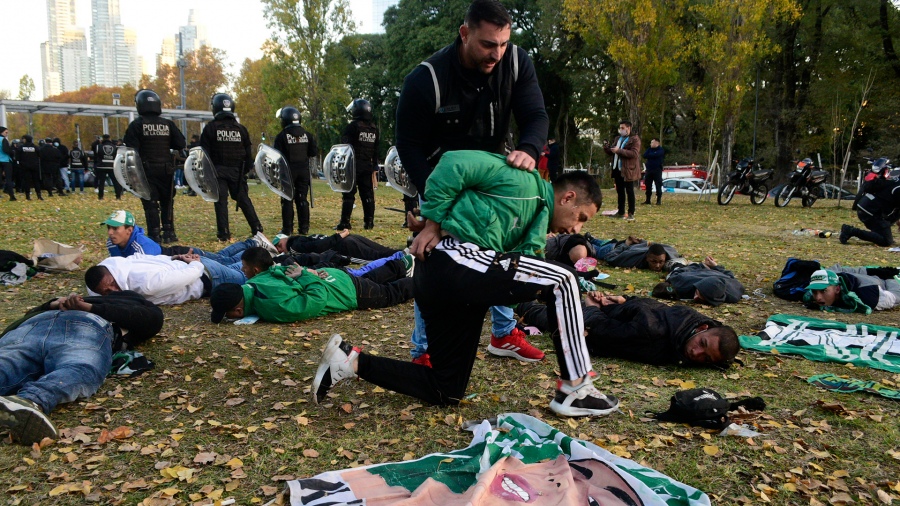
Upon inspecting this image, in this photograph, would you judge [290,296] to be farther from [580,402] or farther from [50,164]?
[50,164]

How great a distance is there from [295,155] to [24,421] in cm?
869

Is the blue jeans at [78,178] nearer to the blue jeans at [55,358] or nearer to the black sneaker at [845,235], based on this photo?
the blue jeans at [55,358]

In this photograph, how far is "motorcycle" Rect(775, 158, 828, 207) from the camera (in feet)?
57.2

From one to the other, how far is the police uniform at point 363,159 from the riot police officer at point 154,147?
9.83 feet

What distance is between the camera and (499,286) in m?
3.26

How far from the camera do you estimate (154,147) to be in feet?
33.3

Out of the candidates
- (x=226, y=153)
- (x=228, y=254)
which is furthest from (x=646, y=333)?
(x=226, y=153)

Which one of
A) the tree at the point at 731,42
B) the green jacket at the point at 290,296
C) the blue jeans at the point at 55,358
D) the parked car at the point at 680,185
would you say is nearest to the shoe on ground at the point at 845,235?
the green jacket at the point at 290,296

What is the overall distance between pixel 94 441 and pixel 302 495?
1379 mm

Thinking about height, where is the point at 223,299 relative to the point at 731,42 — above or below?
below

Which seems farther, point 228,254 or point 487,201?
point 228,254

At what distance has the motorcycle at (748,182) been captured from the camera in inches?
748

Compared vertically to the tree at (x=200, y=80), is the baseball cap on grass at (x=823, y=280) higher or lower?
lower

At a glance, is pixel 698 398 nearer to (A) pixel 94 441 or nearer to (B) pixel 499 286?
(B) pixel 499 286
